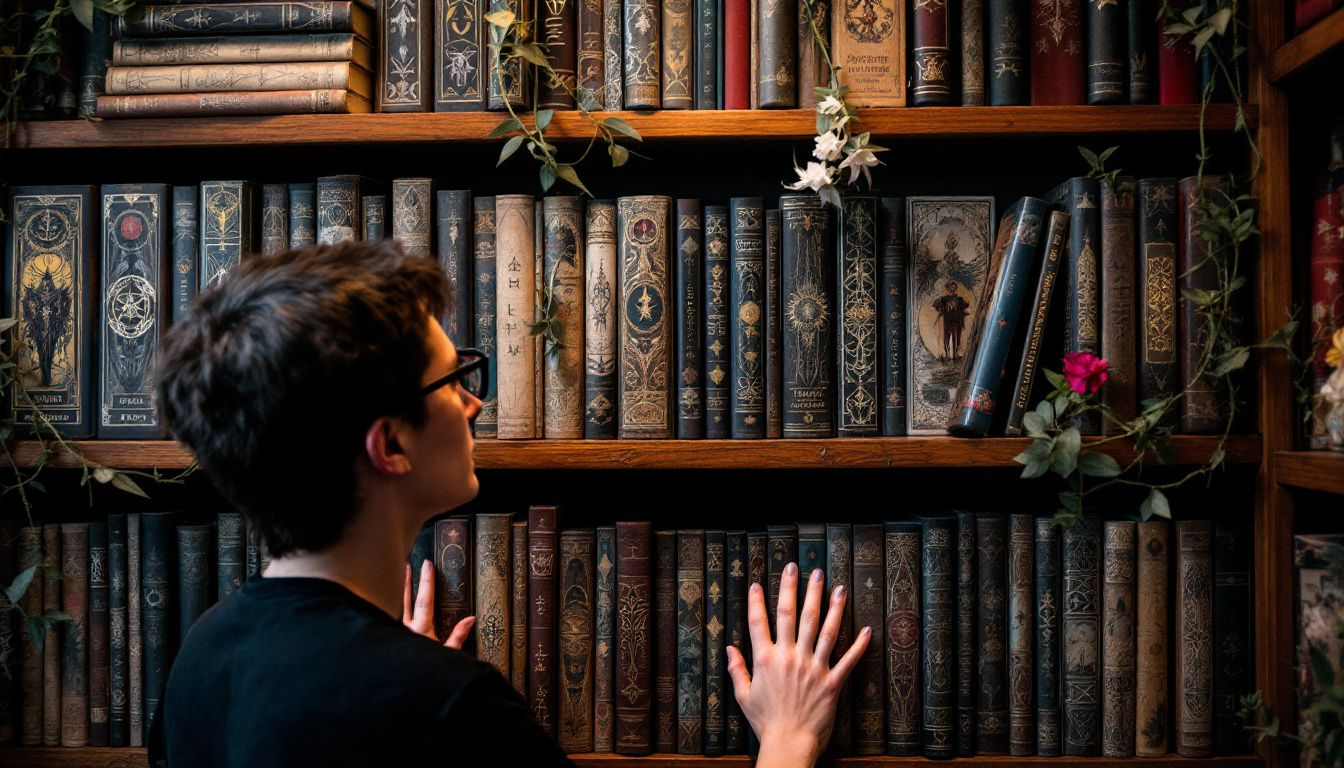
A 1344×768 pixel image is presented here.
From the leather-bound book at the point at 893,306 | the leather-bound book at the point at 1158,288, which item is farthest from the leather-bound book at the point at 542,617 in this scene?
the leather-bound book at the point at 1158,288

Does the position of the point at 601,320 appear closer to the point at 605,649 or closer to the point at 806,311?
the point at 806,311

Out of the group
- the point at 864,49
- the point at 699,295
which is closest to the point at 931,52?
the point at 864,49

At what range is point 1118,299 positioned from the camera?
1.28 meters

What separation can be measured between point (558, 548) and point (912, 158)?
2.51 feet

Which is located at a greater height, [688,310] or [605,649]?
[688,310]

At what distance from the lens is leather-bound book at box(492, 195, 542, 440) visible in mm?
1305

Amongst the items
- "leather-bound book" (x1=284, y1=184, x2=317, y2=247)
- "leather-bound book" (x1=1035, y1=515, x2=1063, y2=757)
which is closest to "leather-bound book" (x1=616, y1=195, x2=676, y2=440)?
"leather-bound book" (x1=284, y1=184, x2=317, y2=247)

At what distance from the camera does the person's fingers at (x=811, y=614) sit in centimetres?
128

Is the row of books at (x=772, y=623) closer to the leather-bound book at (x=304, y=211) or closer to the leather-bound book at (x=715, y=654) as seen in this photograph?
the leather-bound book at (x=715, y=654)

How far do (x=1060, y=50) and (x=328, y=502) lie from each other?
3.49 ft

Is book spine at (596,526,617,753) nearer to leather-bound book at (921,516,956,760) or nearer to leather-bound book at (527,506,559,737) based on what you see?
leather-bound book at (527,506,559,737)

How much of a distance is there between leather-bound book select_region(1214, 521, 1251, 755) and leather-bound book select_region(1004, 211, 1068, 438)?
0.31 metres

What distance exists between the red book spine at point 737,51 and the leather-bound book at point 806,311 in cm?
15

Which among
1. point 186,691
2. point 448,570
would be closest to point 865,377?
point 448,570
